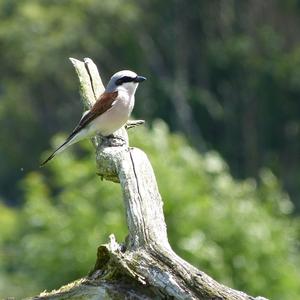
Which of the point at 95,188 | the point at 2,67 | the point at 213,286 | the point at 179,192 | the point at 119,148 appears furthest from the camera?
the point at 2,67

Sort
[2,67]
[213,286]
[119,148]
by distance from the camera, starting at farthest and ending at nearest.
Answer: [2,67], [119,148], [213,286]

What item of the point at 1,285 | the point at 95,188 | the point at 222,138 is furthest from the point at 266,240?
the point at 222,138

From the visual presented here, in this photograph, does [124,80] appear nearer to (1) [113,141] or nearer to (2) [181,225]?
(1) [113,141]

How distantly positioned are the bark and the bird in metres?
1.51

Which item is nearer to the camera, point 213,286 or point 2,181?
point 213,286

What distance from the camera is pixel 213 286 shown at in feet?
21.0

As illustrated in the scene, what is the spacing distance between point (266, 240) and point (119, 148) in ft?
62.4

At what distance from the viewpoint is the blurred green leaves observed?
25.5 meters

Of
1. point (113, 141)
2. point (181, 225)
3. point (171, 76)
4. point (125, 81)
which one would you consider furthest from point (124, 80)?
point (171, 76)

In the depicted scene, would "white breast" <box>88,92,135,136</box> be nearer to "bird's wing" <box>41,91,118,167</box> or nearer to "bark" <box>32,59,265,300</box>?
"bird's wing" <box>41,91,118,167</box>

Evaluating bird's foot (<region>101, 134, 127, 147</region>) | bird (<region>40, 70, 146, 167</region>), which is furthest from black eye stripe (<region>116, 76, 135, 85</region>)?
bird's foot (<region>101, 134, 127, 147</region>)

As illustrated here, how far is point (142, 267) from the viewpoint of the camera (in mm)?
6590

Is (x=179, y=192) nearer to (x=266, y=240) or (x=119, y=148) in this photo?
(x=266, y=240)

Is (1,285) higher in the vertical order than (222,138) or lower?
lower
